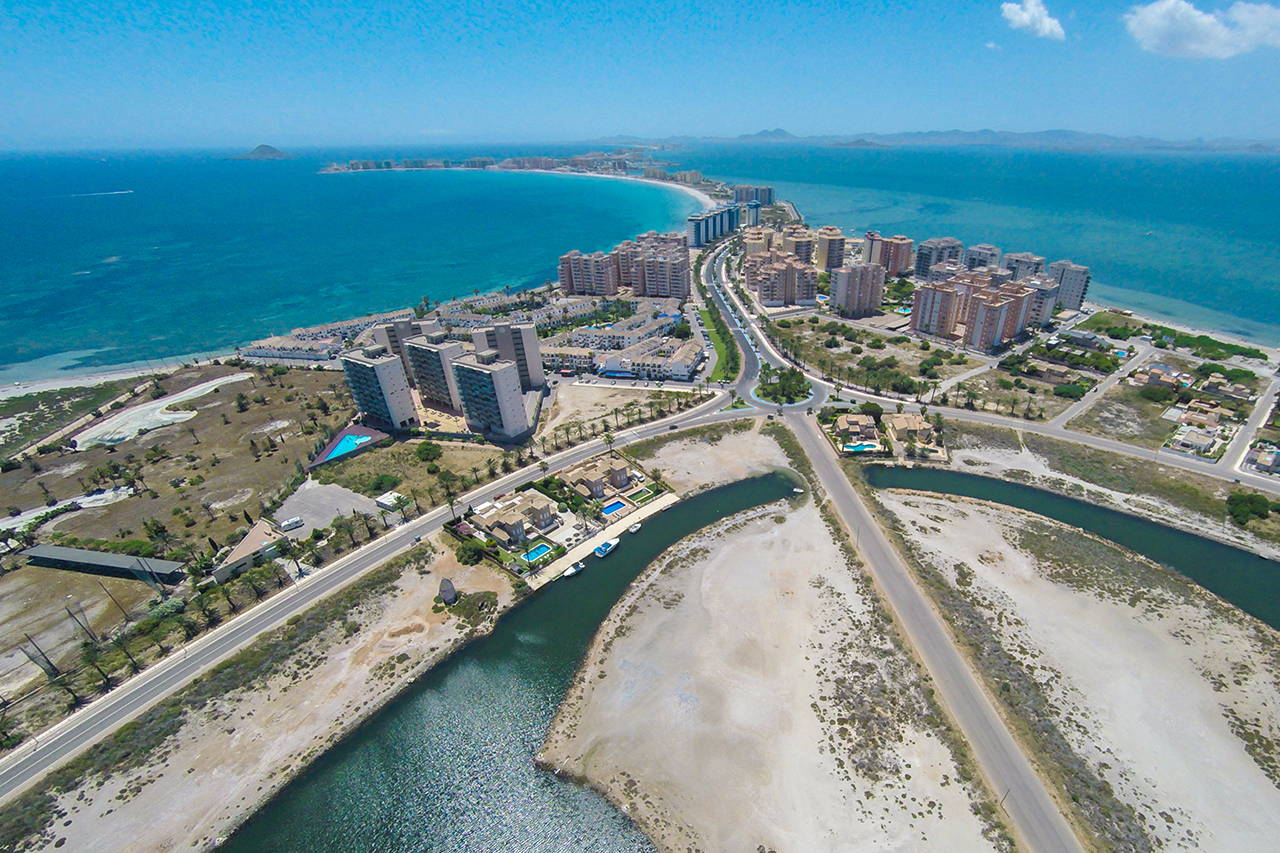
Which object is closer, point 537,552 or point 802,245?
point 537,552

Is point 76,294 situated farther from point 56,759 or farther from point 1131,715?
point 1131,715

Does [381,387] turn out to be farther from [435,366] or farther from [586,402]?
[586,402]

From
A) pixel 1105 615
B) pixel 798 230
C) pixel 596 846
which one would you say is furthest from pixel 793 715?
pixel 798 230

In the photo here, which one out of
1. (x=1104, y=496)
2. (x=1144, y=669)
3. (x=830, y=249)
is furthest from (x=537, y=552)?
(x=830, y=249)

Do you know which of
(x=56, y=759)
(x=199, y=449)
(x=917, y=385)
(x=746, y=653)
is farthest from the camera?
(x=917, y=385)

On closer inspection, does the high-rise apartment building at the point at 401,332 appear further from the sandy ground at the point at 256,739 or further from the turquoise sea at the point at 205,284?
the turquoise sea at the point at 205,284

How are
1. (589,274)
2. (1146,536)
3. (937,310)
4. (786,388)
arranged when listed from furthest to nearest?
(589,274)
(937,310)
(786,388)
(1146,536)

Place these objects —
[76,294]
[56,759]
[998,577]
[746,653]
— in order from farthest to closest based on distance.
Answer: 1. [76,294]
2. [998,577]
3. [746,653]
4. [56,759]
